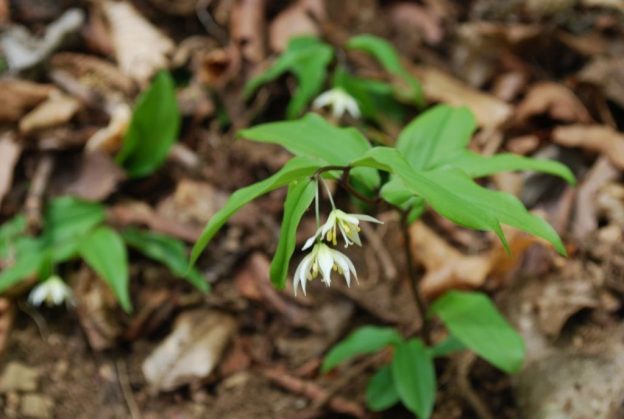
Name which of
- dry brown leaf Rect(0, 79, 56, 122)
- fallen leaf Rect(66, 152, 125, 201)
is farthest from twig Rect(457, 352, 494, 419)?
dry brown leaf Rect(0, 79, 56, 122)

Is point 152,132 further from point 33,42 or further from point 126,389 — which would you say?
point 126,389

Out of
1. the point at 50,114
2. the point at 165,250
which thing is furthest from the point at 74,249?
the point at 50,114

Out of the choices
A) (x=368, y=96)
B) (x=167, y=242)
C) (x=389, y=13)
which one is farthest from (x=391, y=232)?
(x=389, y=13)

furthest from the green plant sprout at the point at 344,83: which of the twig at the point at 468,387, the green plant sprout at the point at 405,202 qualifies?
the twig at the point at 468,387

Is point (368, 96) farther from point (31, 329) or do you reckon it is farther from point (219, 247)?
point (31, 329)

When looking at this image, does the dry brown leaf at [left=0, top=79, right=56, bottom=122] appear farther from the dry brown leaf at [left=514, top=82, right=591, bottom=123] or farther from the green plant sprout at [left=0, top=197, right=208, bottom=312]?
the dry brown leaf at [left=514, top=82, right=591, bottom=123]
